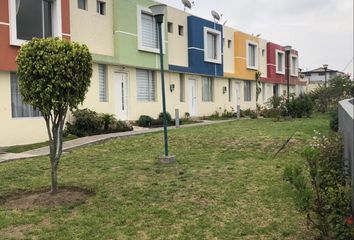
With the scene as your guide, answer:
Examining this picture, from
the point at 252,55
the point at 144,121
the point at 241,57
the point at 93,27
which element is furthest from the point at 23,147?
the point at 252,55

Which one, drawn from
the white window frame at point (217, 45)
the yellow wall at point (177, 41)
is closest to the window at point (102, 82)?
the yellow wall at point (177, 41)

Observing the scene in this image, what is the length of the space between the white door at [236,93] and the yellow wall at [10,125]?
19.5 meters

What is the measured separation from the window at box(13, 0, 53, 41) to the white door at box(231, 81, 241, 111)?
62.1 feet

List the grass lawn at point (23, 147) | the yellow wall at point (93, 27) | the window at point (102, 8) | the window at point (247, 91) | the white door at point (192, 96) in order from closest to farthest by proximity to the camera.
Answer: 1. the grass lawn at point (23, 147)
2. the yellow wall at point (93, 27)
3. the window at point (102, 8)
4. the white door at point (192, 96)
5. the window at point (247, 91)

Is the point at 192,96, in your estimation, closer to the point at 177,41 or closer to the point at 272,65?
the point at 177,41

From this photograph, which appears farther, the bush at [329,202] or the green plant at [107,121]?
the green plant at [107,121]

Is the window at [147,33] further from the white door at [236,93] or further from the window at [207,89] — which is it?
the white door at [236,93]

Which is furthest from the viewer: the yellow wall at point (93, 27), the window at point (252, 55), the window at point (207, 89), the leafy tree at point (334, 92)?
the window at point (252, 55)

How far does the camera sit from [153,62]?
23672 mm

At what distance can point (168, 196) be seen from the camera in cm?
804

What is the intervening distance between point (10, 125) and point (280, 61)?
32629 mm

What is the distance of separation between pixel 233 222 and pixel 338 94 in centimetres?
2645

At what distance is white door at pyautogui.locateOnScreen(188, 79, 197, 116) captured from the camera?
92.4ft

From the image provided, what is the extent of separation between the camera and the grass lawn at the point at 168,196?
6.29 meters
